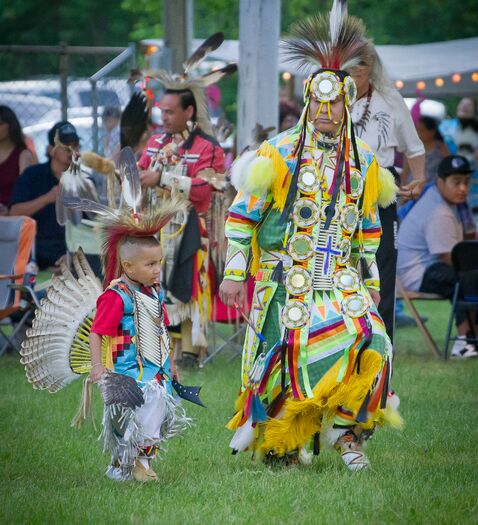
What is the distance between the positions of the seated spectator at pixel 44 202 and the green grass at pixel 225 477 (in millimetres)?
2041

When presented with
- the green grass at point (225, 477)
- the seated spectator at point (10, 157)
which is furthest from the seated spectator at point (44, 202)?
the green grass at point (225, 477)

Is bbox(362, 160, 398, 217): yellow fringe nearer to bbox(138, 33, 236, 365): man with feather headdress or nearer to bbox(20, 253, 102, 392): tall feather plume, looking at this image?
bbox(20, 253, 102, 392): tall feather plume

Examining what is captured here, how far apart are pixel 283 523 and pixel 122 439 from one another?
836 mm

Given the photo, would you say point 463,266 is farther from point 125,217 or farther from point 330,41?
point 125,217

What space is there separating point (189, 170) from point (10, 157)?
2456mm

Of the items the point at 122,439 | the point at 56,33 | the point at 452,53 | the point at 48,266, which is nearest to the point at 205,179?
the point at 48,266

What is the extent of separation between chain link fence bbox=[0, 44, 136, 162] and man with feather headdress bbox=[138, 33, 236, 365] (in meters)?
1.12

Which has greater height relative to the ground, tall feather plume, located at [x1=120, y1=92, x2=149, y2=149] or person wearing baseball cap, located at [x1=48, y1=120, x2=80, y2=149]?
tall feather plume, located at [x1=120, y1=92, x2=149, y2=149]

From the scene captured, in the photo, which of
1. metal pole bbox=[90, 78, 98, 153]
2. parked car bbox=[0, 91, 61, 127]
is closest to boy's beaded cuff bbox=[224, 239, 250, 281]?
metal pole bbox=[90, 78, 98, 153]

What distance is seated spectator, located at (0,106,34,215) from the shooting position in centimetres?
951

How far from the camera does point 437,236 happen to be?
8.77 m

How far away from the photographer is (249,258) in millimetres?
5043

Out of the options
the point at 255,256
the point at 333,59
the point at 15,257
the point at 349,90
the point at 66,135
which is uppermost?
the point at 333,59

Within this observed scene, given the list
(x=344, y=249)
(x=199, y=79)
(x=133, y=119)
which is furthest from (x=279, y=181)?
(x=199, y=79)
